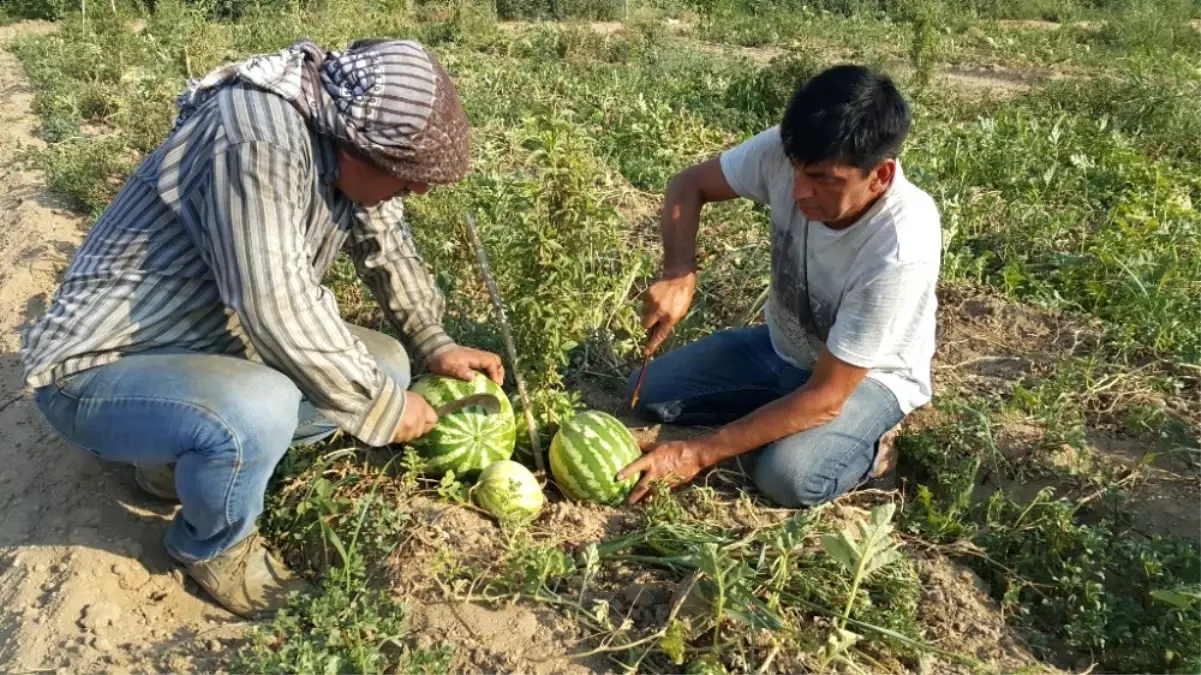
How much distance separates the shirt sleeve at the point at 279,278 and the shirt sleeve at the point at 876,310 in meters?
1.62

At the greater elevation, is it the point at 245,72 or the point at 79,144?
the point at 245,72

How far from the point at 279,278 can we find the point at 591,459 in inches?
51.4

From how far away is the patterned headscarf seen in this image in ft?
8.81

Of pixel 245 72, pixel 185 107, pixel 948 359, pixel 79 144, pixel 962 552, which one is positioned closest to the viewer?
pixel 245 72

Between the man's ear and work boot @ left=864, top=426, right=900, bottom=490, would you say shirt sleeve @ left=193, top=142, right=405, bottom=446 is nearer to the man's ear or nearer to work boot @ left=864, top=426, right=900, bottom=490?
the man's ear

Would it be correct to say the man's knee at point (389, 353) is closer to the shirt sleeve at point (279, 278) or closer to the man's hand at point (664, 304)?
the shirt sleeve at point (279, 278)

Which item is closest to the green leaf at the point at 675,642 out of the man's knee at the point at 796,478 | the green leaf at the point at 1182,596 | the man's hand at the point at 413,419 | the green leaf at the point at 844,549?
the green leaf at the point at 844,549

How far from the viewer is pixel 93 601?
3.17 m

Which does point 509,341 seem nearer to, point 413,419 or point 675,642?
point 413,419

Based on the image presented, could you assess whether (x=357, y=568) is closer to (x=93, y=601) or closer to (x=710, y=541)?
(x=93, y=601)

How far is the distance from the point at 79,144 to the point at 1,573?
4276 mm

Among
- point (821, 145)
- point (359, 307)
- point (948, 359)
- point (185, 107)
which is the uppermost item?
point (185, 107)

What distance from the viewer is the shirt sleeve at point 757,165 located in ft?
12.4

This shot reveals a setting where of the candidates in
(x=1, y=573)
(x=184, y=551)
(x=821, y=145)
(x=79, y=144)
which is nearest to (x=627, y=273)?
(x=821, y=145)
